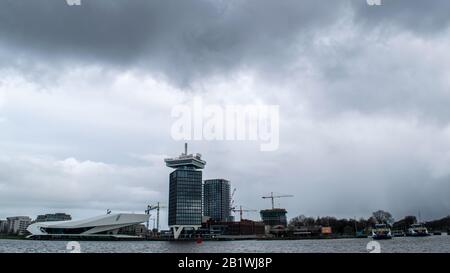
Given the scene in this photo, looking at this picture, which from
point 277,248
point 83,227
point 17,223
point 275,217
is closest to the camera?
point 277,248

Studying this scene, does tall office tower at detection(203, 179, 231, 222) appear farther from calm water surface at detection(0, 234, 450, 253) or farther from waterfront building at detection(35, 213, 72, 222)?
calm water surface at detection(0, 234, 450, 253)

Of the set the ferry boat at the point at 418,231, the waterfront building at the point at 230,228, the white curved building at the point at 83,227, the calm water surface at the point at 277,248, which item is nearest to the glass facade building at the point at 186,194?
the waterfront building at the point at 230,228

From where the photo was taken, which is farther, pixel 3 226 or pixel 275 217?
pixel 3 226

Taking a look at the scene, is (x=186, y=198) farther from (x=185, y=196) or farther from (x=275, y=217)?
(x=275, y=217)

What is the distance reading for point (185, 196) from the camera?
13750cm

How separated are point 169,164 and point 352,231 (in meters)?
71.2

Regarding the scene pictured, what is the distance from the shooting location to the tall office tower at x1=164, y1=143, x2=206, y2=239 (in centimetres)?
13625

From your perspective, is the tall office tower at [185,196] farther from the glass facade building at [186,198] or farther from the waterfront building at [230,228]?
the waterfront building at [230,228]

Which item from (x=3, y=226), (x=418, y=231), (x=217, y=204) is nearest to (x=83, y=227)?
(x=217, y=204)

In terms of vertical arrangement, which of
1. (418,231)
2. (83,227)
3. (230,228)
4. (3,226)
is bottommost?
(418,231)

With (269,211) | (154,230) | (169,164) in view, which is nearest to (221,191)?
(269,211)
